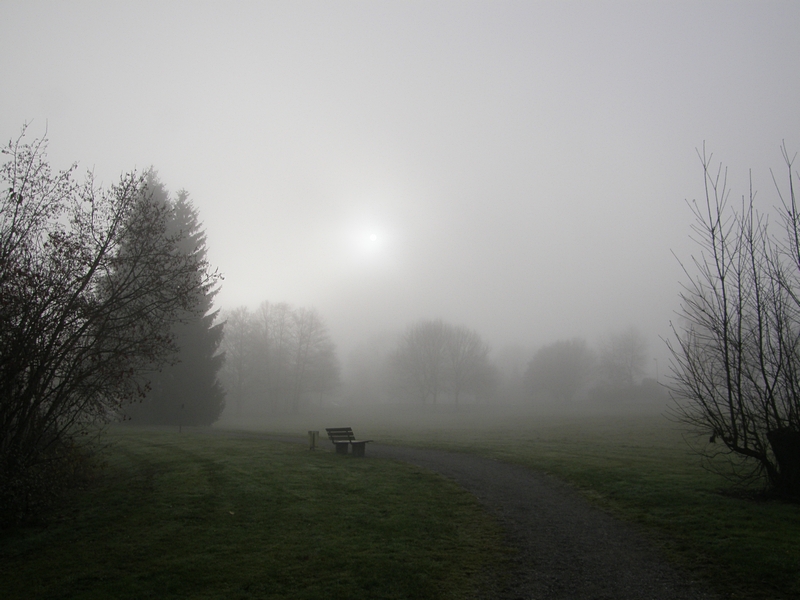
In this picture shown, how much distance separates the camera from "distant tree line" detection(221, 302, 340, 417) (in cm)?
6812

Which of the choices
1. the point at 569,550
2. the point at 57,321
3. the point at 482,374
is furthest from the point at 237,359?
the point at 569,550

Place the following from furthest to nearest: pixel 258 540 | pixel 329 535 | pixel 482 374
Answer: pixel 482 374, pixel 329 535, pixel 258 540

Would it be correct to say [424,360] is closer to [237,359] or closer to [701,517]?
[237,359]

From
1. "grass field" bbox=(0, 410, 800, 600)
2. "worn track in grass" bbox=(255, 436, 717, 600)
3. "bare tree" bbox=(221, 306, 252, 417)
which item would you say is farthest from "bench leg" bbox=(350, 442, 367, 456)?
"bare tree" bbox=(221, 306, 252, 417)

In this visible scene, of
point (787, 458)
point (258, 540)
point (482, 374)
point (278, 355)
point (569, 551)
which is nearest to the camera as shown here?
point (569, 551)

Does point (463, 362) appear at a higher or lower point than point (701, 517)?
higher

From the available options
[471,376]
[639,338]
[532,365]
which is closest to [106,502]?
[471,376]

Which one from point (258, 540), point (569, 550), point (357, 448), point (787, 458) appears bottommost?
point (258, 540)

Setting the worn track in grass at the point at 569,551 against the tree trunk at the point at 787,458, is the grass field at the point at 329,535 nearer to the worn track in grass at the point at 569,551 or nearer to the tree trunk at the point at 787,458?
the worn track in grass at the point at 569,551

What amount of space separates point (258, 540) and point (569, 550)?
5779 millimetres

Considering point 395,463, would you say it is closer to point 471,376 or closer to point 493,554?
point 493,554

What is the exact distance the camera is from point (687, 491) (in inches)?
467

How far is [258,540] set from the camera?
890 cm

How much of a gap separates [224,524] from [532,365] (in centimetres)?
9715
